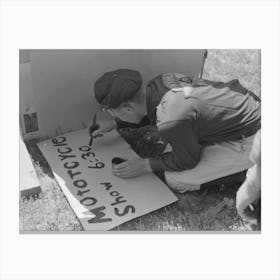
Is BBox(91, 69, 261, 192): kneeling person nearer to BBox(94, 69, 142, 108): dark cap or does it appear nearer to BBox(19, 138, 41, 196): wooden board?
BBox(94, 69, 142, 108): dark cap

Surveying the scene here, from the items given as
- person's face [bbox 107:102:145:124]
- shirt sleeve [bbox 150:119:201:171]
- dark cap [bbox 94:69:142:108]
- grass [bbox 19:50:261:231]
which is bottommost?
grass [bbox 19:50:261:231]

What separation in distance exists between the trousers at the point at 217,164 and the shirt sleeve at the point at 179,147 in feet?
0.15

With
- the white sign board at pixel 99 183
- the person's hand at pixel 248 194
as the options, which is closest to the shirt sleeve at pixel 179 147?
the white sign board at pixel 99 183

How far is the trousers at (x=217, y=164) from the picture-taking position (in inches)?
93.8

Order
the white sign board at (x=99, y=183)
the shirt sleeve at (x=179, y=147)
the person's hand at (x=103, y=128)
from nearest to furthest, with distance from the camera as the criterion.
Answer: the shirt sleeve at (x=179, y=147) → the white sign board at (x=99, y=183) → the person's hand at (x=103, y=128)

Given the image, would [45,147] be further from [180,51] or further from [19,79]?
[180,51]

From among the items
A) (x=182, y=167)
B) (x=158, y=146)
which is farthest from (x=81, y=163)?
(x=182, y=167)

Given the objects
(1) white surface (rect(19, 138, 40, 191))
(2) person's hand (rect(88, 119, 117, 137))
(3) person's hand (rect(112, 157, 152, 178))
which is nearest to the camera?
(1) white surface (rect(19, 138, 40, 191))

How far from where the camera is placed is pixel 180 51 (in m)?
2.90

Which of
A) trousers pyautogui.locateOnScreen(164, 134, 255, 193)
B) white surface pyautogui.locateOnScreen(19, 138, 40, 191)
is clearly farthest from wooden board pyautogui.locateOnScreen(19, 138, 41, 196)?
trousers pyautogui.locateOnScreen(164, 134, 255, 193)

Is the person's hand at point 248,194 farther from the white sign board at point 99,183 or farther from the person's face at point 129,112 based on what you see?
the person's face at point 129,112

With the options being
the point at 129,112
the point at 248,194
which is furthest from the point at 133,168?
the point at 248,194

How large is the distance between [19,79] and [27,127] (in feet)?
1.17

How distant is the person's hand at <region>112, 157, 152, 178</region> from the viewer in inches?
100
